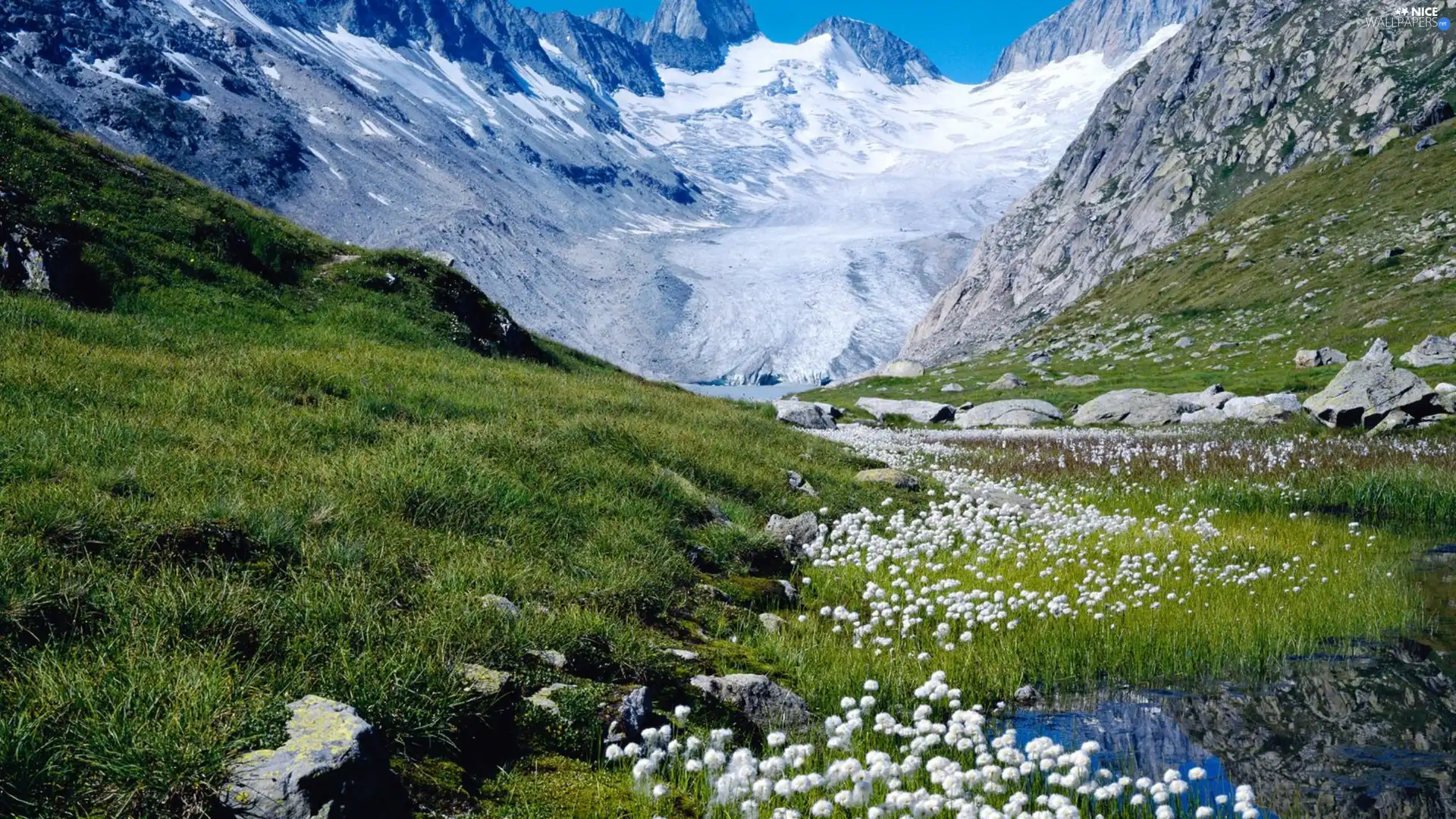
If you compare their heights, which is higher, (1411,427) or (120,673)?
(1411,427)

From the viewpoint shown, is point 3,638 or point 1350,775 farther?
point 1350,775

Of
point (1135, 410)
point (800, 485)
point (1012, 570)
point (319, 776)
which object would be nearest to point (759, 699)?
point (319, 776)

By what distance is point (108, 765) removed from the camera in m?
3.52

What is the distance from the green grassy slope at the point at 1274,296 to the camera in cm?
4953

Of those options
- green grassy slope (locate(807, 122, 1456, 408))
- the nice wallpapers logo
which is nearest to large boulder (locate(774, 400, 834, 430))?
green grassy slope (locate(807, 122, 1456, 408))

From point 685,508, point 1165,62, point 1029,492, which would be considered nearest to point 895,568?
point 685,508

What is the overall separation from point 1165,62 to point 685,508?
533 feet

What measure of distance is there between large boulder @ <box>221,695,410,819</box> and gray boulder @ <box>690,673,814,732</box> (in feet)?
8.26

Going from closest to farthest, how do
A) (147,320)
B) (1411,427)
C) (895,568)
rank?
(895,568) → (147,320) → (1411,427)

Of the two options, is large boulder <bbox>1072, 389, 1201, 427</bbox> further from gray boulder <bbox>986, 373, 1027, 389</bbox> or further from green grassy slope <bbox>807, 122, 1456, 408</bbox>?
gray boulder <bbox>986, 373, 1027, 389</bbox>

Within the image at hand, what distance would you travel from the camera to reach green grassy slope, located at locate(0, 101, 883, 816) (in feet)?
13.0

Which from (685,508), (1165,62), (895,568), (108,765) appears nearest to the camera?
(108,765)

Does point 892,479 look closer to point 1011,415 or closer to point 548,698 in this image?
point 548,698

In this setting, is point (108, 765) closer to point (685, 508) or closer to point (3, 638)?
point (3, 638)
